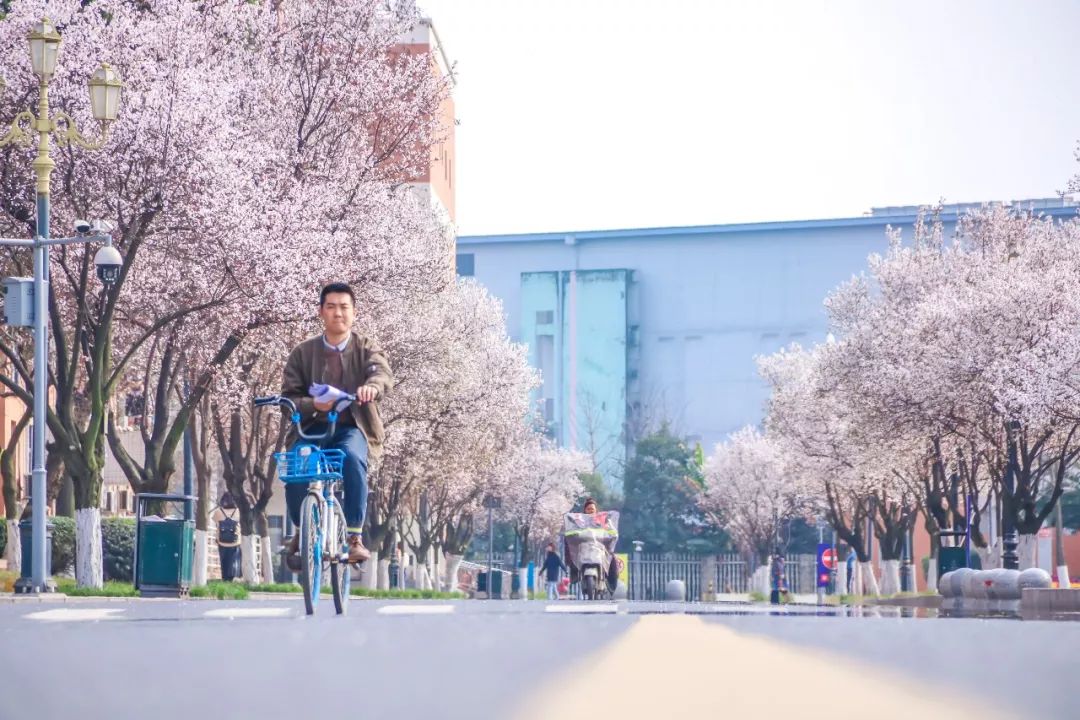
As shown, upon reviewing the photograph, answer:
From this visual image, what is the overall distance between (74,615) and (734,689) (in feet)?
24.0

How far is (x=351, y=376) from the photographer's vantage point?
1225 centimetres

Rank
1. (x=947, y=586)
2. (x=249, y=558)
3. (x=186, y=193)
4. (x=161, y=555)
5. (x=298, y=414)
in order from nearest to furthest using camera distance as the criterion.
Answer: (x=298, y=414)
(x=161, y=555)
(x=186, y=193)
(x=947, y=586)
(x=249, y=558)

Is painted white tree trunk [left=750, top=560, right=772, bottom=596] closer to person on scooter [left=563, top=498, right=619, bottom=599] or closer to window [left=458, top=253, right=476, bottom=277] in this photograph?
window [left=458, top=253, right=476, bottom=277]

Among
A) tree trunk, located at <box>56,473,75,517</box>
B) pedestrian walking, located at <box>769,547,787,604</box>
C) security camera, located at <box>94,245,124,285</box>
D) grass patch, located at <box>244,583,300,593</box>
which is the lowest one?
pedestrian walking, located at <box>769,547,787,604</box>

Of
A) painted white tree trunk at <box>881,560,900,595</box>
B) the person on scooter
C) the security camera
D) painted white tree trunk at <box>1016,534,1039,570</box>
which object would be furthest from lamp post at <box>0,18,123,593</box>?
painted white tree trunk at <box>881,560,900,595</box>

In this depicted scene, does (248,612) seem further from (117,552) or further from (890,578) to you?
(890,578)

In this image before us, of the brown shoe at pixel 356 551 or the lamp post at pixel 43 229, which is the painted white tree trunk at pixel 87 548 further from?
the brown shoe at pixel 356 551

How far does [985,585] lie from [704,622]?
18985mm

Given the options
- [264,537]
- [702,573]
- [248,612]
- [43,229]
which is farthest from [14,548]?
[702,573]

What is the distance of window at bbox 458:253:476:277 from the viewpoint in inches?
4825

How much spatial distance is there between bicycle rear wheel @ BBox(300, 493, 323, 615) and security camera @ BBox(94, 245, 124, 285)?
1583 cm

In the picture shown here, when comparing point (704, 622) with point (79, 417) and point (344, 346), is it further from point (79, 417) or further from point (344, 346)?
point (79, 417)

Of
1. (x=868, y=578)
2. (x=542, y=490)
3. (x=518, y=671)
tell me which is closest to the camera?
(x=518, y=671)

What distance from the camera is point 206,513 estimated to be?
4069 centimetres
